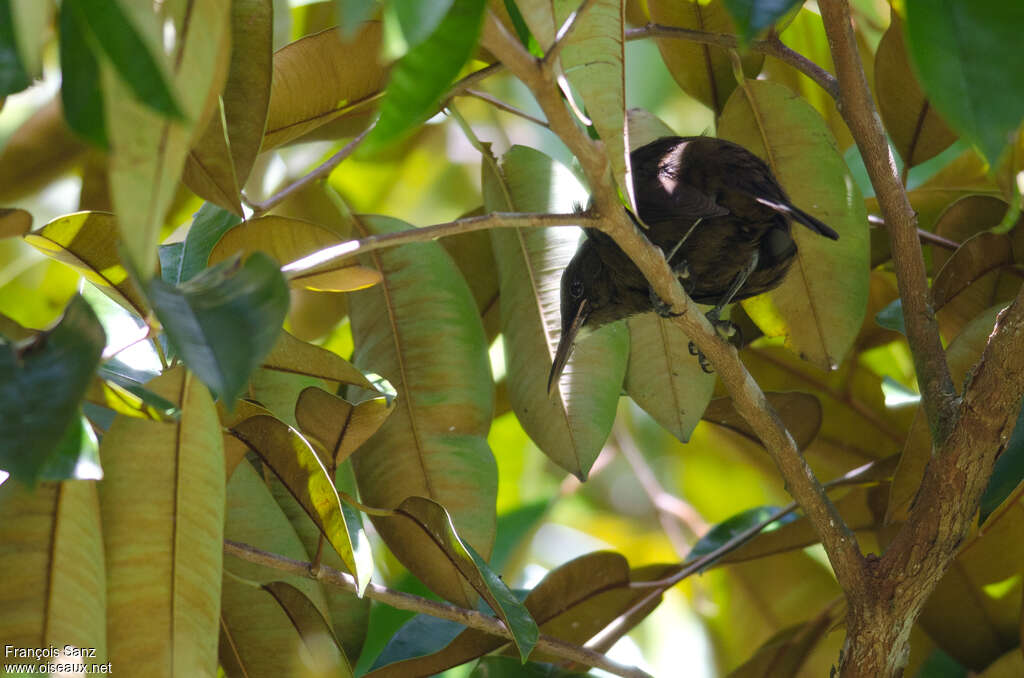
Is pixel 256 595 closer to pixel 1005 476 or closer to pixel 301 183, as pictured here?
pixel 301 183

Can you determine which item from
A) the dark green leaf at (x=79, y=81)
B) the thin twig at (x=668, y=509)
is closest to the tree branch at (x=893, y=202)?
the dark green leaf at (x=79, y=81)

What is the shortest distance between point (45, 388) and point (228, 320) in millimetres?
159

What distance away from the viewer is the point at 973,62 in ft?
2.37

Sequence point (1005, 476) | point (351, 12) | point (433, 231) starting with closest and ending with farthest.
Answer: point (351, 12) < point (433, 231) < point (1005, 476)

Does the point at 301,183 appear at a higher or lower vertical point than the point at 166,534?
higher

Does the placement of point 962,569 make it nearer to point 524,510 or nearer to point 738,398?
point 738,398

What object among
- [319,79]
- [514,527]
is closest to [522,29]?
[319,79]

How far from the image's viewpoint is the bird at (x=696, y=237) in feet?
5.76

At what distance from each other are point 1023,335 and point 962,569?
724mm

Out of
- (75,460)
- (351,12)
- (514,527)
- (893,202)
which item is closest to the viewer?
(351,12)

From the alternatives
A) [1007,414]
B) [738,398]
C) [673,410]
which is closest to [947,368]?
[1007,414]

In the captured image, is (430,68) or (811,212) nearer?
(430,68)

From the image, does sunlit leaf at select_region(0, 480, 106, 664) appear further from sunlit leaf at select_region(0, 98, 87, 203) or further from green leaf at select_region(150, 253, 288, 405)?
sunlit leaf at select_region(0, 98, 87, 203)

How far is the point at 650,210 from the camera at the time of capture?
1895 millimetres
